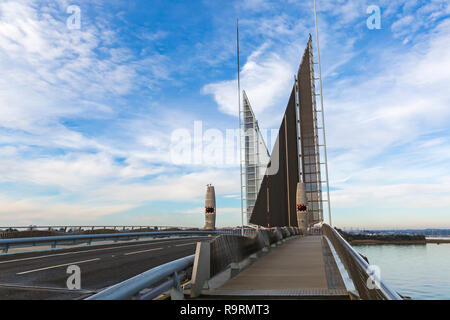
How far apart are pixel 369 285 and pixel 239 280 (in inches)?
207

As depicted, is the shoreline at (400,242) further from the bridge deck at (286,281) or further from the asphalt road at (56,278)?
the asphalt road at (56,278)

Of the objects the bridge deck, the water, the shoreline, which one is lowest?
the water

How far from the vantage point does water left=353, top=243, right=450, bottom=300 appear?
81.4 m

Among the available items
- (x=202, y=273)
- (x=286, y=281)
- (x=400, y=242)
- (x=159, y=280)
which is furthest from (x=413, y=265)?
(x=159, y=280)

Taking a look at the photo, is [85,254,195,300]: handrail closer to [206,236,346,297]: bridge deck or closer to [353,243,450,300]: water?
[206,236,346,297]: bridge deck

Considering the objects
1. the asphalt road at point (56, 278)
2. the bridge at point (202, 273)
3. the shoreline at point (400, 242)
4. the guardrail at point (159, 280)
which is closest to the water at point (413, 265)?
the shoreline at point (400, 242)

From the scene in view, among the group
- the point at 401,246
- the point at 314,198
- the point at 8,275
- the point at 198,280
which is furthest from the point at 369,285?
the point at 401,246

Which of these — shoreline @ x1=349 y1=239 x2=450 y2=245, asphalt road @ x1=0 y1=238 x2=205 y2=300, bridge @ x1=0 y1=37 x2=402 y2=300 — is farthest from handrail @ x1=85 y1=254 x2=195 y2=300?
shoreline @ x1=349 y1=239 x2=450 y2=245

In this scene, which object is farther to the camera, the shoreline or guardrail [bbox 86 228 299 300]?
the shoreline

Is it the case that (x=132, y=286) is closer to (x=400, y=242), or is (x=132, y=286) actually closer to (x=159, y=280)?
(x=159, y=280)
